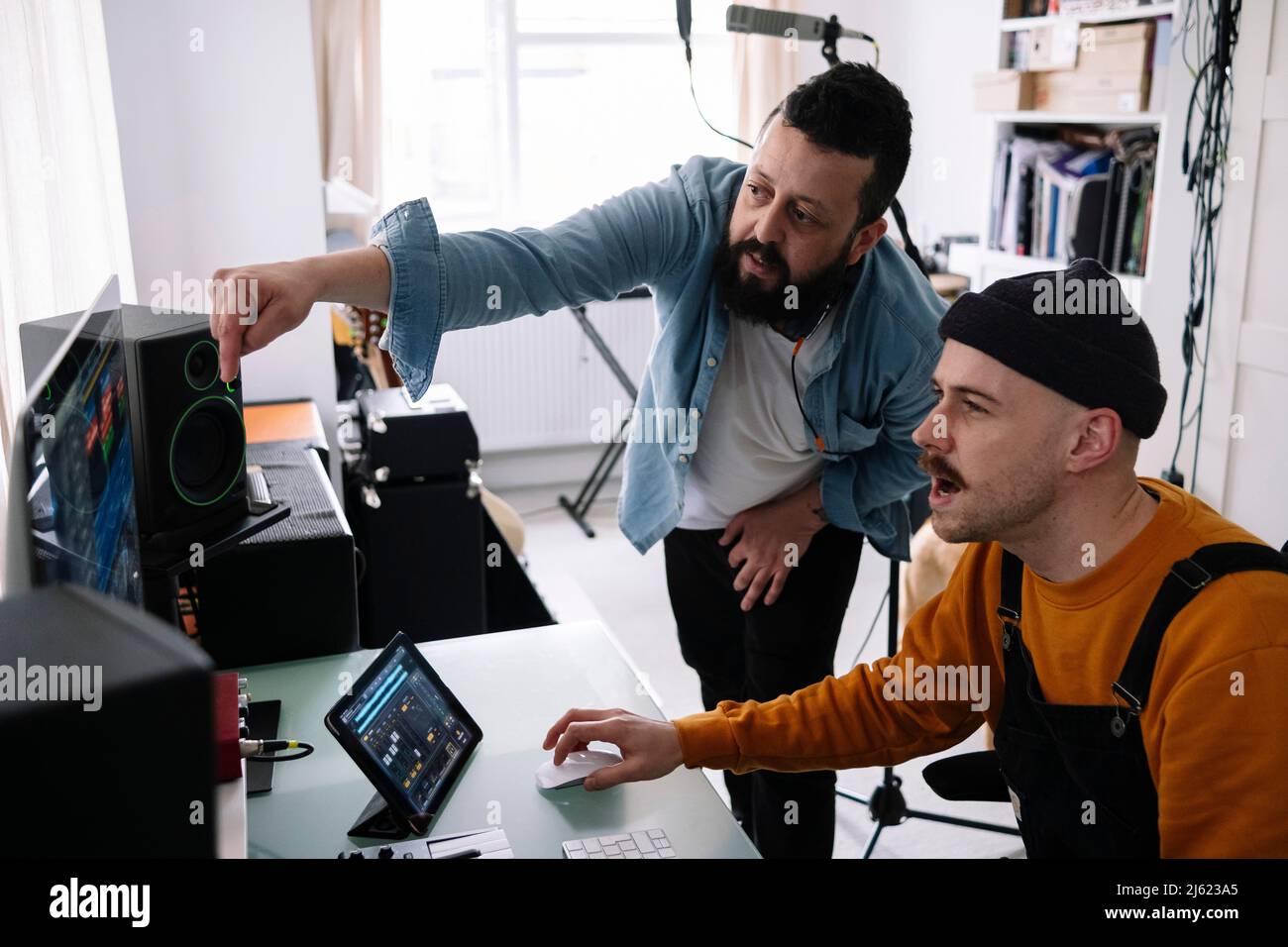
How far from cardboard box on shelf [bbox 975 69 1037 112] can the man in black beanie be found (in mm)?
2618

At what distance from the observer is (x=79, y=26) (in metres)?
2.15

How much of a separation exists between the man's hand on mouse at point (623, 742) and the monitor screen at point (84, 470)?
488 millimetres

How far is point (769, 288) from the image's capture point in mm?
1618

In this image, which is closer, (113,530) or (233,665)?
(113,530)

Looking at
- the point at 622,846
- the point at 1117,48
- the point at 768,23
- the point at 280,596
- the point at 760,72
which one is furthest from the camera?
the point at 760,72

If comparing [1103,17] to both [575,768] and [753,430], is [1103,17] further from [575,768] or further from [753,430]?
[575,768]

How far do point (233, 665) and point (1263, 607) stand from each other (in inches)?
52.9

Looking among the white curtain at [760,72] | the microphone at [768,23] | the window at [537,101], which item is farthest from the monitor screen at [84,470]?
the white curtain at [760,72]

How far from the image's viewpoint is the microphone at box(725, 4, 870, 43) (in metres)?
1.93

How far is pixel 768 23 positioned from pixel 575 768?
51.1 inches

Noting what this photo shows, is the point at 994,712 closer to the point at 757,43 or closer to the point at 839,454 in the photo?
the point at 839,454

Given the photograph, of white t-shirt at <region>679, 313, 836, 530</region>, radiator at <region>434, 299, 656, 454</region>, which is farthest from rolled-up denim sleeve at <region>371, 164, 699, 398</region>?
radiator at <region>434, 299, 656, 454</region>

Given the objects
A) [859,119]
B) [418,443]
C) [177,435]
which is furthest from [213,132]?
[859,119]
